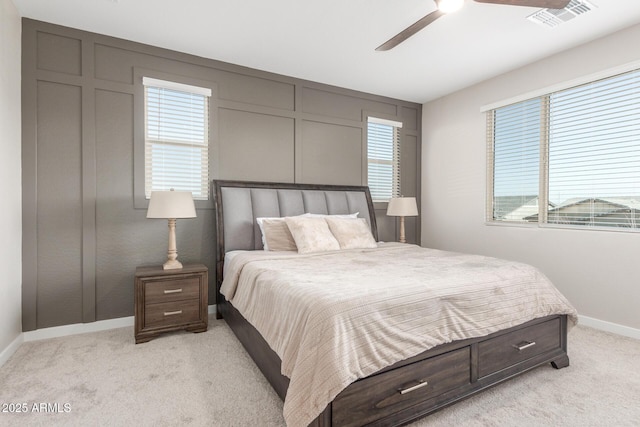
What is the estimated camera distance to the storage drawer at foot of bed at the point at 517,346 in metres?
1.92

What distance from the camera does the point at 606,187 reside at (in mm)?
3027

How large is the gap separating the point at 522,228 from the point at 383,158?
79.7 inches

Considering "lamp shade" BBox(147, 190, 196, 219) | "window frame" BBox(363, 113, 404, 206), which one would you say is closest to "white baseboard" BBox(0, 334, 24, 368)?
"lamp shade" BBox(147, 190, 196, 219)

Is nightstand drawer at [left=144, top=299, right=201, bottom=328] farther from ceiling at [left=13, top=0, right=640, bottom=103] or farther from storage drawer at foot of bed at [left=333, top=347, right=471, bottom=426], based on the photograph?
ceiling at [left=13, top=0, right=640, bottom=103]

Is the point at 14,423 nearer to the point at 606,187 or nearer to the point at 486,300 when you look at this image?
the point at 486,300

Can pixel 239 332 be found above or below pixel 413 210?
below

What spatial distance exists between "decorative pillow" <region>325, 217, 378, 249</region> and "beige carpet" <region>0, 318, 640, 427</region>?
1421mm

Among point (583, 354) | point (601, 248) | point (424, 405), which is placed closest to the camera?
point (424, 405)

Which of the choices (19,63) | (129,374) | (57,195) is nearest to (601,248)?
→ (129,374)

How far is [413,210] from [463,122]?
1412 millimetres

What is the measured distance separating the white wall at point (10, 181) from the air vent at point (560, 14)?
4208 millimetres

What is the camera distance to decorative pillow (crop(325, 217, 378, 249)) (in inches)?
130

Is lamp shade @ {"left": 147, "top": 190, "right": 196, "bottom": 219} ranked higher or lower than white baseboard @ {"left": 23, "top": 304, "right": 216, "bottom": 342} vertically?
higher

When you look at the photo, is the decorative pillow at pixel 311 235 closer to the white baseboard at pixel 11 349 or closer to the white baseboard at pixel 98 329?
the white baseboard at pixel 98 329
